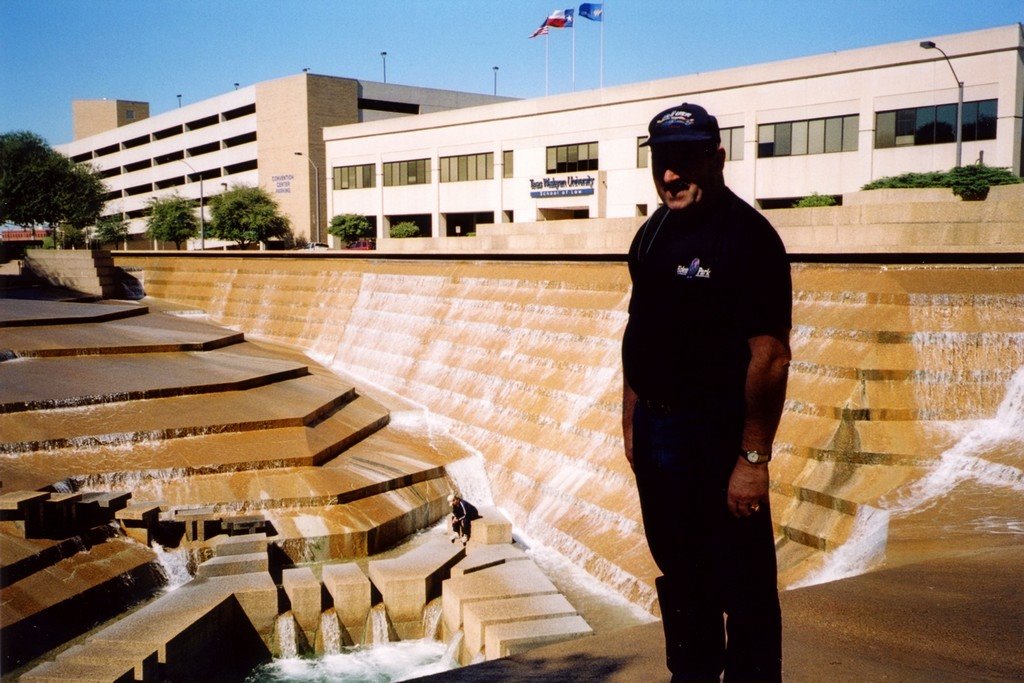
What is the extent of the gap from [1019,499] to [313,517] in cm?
937

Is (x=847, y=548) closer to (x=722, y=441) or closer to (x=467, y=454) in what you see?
(x=722, y=441)

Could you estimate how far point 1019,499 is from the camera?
8.49 meters

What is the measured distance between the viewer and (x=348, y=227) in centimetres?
5488

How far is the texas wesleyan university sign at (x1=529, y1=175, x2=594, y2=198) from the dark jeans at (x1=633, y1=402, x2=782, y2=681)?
39360 mm

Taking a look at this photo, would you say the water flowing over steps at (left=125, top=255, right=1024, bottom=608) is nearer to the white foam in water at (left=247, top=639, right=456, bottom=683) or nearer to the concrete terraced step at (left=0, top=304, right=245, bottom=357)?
the white foam in water at (left=247, top=639, right=456, bottom=683)

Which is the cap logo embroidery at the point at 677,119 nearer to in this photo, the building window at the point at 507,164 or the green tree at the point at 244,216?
the building window at the point at 507,164

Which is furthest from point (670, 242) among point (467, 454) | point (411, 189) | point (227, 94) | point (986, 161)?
point (227, 94)

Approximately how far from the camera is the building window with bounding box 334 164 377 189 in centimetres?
5647

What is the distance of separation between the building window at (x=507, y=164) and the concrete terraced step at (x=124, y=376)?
1151 inches

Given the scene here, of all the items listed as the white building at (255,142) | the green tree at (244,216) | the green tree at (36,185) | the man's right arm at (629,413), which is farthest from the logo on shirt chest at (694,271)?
the green tree at (244,216)

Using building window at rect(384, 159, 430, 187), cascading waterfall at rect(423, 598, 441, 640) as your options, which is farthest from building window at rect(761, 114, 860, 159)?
cascading waterfall at rect(423, 598, 441, 640)

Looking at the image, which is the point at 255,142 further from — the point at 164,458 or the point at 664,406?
the point at 664,406

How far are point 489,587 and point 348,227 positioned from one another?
155 ft

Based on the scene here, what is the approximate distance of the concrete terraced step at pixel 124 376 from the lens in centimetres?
1562
